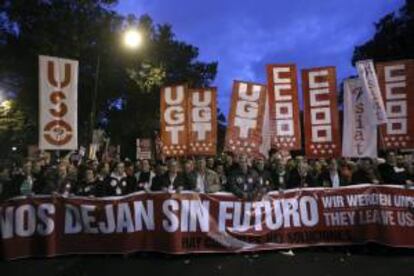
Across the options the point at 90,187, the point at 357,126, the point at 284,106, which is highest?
the point at 284,106

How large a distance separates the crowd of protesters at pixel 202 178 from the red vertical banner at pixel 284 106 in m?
1.69

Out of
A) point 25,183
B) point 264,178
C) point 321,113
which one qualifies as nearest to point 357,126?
point 321,113

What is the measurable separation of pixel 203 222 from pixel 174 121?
170 inches

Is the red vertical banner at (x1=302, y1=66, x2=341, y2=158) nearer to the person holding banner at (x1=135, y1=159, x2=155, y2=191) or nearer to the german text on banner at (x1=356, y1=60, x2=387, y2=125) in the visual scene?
the german text on banner at (x1=356, y1=60, x2=387, y2=125)

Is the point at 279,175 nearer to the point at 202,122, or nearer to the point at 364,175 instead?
the point at 364,175

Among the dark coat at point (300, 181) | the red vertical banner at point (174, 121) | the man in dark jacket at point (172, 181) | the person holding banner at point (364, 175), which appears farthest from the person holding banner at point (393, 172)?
the red vertical banner at point (174, 121)

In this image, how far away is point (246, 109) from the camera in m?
15.1

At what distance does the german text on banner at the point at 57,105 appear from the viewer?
12.9 meters

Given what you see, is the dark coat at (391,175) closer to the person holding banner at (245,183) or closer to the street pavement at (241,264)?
the street pavement at (241,264)

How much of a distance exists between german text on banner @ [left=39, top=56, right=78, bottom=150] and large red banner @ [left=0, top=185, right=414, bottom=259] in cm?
170

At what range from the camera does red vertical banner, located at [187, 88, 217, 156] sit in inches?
601

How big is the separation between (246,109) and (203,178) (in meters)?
3.00

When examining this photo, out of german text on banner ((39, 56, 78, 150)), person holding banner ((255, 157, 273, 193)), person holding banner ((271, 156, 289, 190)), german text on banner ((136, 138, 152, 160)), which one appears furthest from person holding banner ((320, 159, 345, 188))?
german text on banner ((136, 138, 152, 160))

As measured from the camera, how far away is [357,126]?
48.4ft
